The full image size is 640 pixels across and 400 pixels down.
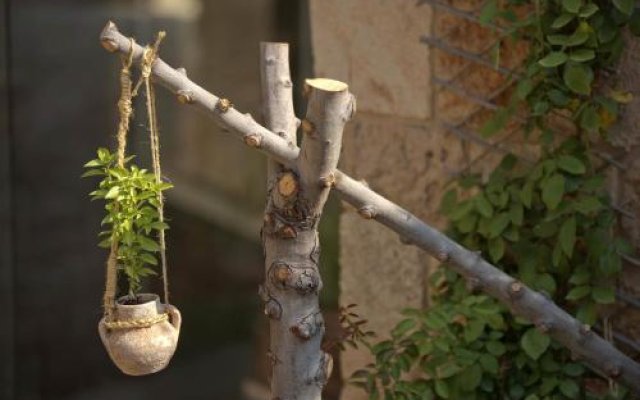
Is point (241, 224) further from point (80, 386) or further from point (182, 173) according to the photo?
point (80, 386)

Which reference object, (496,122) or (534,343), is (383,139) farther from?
(534,343)

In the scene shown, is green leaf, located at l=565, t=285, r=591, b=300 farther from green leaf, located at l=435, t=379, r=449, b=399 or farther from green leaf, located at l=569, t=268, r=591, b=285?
green leaf, located at l=435, t=379, r=449, b=399

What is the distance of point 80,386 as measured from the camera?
363cm

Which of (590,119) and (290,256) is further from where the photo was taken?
(590,119)

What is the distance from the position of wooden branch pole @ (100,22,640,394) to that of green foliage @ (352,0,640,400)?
231 mm

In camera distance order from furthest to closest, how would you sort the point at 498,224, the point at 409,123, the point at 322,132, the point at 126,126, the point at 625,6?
the point at 409,123 < the point at 498,224 < the point at 625,6 < the point at 126,126 < the point at 322,132

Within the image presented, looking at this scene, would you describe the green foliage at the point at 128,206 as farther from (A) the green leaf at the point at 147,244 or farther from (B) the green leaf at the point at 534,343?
(B) the green leaf at the point at 534,343

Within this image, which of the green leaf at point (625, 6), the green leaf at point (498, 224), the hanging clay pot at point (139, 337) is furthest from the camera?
the green leaf at point (498, 224)

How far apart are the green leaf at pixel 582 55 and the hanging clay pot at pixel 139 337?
91cm

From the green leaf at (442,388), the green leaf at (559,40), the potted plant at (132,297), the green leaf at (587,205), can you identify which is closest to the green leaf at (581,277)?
the green leaf at (587,205)

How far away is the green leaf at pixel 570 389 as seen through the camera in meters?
1.96

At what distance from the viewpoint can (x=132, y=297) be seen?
5.50 feet

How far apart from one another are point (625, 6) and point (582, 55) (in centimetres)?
12

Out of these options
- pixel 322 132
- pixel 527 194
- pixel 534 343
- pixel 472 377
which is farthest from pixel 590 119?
pixel 322 132
